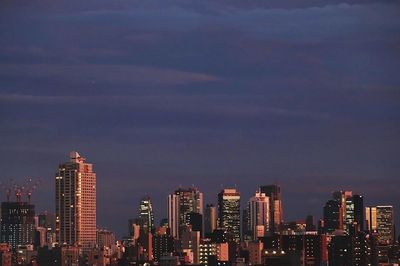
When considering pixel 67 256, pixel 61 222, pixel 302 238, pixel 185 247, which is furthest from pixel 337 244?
pixel 61 222

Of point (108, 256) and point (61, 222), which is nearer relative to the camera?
point (108, 256)

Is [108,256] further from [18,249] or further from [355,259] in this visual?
[355,259]

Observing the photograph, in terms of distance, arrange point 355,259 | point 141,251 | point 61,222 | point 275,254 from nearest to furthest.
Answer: point 275,254 < point 355,259 < point 141,251 < point 61,222

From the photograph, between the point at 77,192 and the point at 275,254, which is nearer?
the point at 275,254

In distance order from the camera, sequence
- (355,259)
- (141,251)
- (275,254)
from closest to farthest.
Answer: (275,254) < (355,259) < (141,251)

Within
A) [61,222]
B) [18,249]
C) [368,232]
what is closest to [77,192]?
[61,222]

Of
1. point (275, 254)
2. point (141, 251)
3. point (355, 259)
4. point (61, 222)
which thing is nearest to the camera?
point (275, 254)

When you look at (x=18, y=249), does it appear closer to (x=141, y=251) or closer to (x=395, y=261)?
(x=141, y=251)

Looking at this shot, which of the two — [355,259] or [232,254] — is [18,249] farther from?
[355,259]
